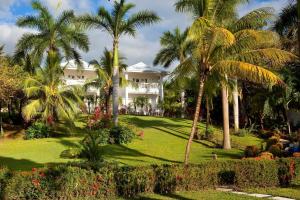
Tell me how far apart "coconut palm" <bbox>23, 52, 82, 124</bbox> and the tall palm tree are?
17.0m

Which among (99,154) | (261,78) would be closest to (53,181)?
(99,154)

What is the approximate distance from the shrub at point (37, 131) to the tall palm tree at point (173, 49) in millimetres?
18882

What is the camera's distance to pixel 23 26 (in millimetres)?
31469

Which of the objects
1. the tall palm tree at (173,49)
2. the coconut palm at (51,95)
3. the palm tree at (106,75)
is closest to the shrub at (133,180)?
the coconut palm at (51,95)

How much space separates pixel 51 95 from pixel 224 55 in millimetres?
15343

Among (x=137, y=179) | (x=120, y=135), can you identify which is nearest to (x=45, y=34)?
(x=120, y=135)

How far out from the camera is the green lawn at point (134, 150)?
20312mm

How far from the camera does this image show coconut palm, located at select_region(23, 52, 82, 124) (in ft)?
94.7

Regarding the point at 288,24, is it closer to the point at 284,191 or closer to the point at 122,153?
the point at 122,153

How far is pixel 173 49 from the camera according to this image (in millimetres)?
46906

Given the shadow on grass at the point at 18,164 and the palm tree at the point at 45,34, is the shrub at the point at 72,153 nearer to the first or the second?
the shadow on grass at the point at 18,164

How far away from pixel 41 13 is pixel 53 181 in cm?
2220

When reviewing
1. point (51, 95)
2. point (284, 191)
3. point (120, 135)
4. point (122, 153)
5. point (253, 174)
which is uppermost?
point (51, 95)

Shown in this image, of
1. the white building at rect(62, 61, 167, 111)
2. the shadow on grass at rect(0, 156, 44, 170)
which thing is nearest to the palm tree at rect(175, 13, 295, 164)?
the shadow on grass at rect(0, 156, 44, 170)
